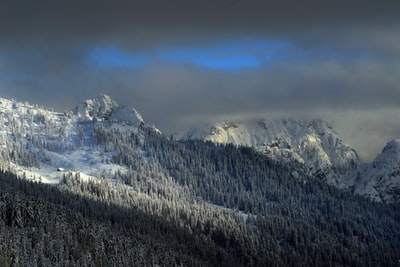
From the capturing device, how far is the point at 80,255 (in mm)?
195000

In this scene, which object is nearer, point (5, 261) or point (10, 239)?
point (5, 261)

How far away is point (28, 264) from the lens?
566 ft

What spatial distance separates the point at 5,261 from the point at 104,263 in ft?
125

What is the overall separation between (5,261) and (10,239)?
629 inches

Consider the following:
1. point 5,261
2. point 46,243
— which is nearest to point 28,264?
point 5,261

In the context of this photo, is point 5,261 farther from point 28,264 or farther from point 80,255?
point 80,255

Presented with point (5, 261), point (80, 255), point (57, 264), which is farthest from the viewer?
point (80, 255)

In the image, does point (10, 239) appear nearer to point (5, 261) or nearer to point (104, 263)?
point (5, 261)

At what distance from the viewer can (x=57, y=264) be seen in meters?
180

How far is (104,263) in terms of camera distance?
653ft

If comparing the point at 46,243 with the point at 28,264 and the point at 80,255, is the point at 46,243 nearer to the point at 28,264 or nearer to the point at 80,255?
the point at 80,255

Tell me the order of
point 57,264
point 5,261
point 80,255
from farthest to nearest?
point 80,255, point 57,264, point 5,261

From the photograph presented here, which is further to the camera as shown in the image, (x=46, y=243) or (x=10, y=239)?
(x=46, y=243)

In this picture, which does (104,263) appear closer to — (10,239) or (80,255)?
(80,255)
